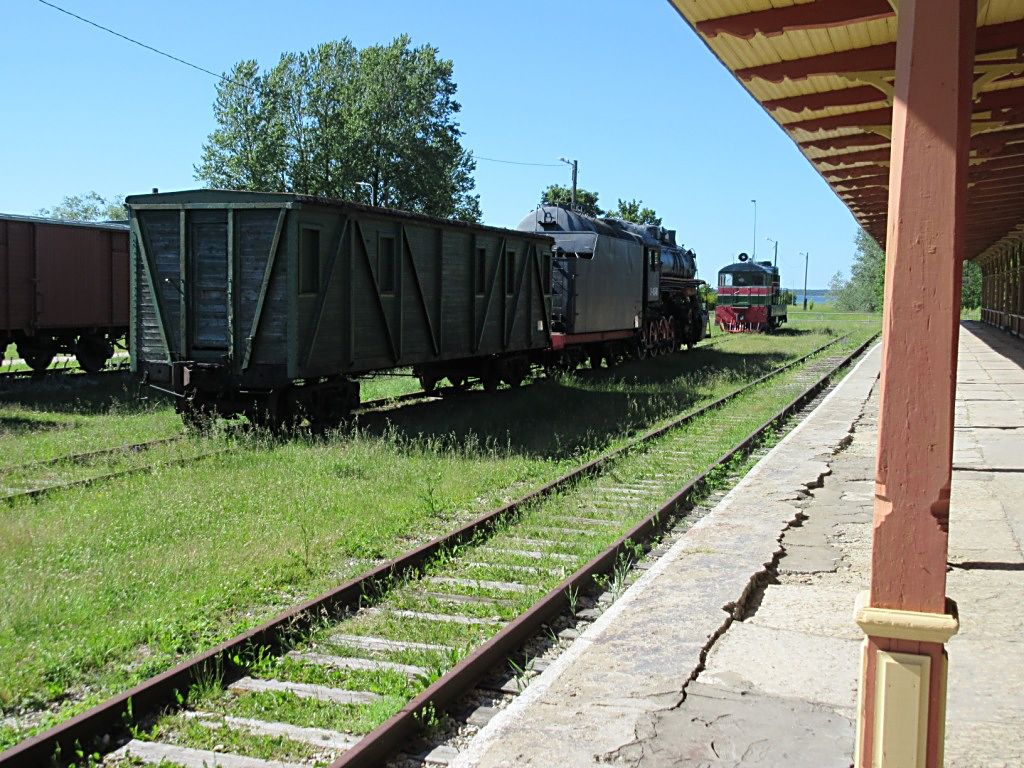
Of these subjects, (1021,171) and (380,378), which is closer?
(1021,171)

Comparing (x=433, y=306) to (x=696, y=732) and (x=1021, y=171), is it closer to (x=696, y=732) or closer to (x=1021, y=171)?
(x=1021, y=171)

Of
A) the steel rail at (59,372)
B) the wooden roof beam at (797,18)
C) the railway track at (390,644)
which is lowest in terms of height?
the railway track at (390,644)

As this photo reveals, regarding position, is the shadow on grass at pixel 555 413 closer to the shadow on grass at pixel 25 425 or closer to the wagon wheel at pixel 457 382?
the wagon wheel at pixel 457 382

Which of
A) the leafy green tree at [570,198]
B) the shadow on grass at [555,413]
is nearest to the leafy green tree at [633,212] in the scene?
the leafy green tree at [570,198]

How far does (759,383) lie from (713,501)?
461 inches

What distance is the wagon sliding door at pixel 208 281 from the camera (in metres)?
11.7

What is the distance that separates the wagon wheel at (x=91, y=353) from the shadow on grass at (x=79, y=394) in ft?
3.25

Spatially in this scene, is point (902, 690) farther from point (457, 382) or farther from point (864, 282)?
point (864, 282)

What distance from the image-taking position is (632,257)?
23906mm

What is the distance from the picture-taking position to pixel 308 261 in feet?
37.9

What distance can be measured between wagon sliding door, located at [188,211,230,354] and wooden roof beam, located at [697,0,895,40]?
6.86 meters

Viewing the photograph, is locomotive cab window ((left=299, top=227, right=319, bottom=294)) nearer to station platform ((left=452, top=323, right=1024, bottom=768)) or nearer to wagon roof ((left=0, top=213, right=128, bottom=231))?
station platform ((left=452, top=323, right=1024, bottom=768))

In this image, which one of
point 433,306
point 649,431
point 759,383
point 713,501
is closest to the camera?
point 713,501

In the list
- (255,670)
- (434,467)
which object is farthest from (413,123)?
(255,670)
